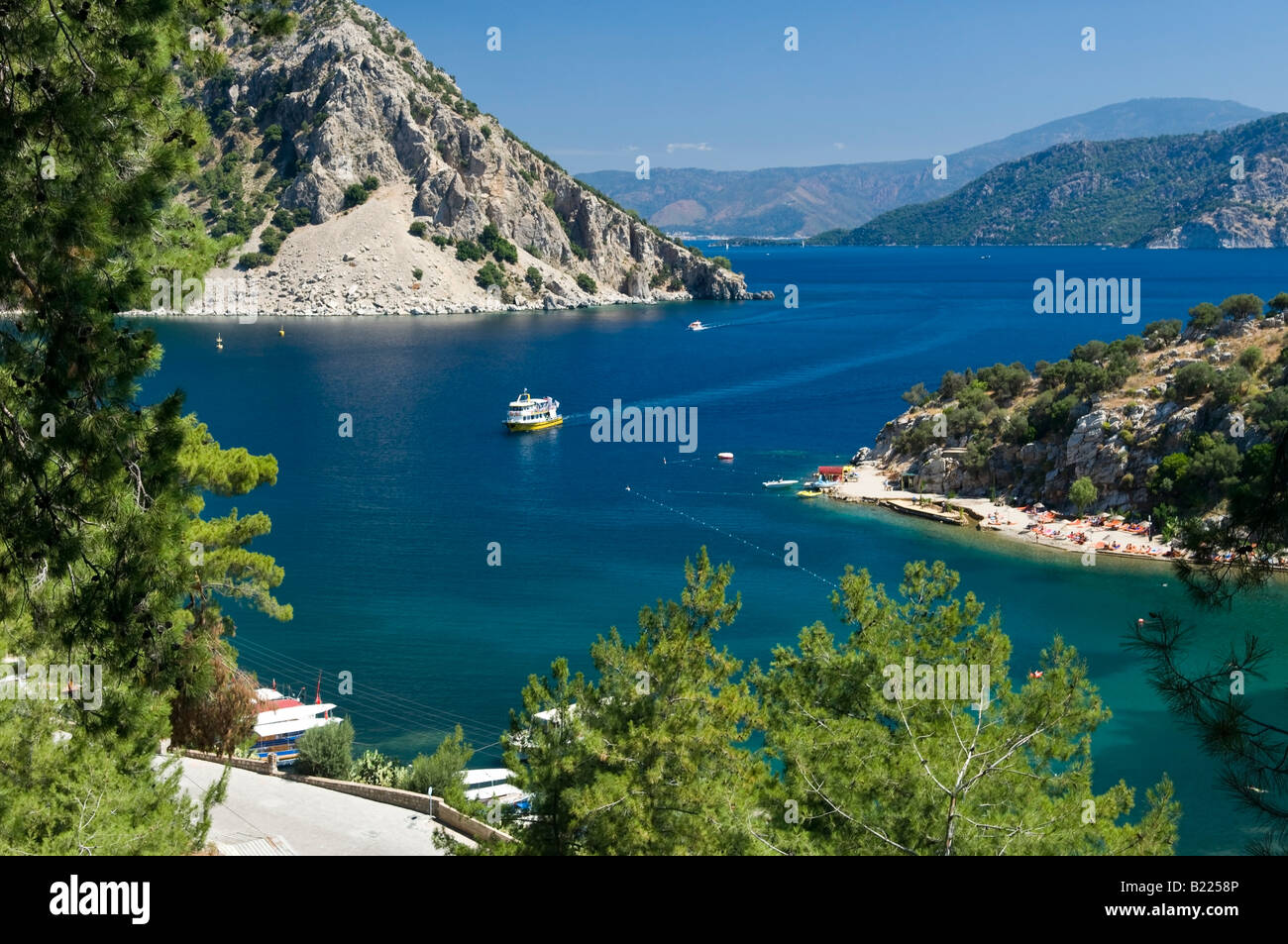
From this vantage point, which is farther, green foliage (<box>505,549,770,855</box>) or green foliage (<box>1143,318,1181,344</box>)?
green foliage (<box>1143,318,1181,344</box>)

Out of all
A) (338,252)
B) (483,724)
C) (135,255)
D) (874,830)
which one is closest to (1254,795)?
(874,830)

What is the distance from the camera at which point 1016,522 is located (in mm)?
44656

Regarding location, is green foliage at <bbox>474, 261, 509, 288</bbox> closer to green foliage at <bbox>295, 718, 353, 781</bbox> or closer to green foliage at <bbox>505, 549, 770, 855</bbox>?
green foliage at <bbox>295, 718, 353, 781</bbox>

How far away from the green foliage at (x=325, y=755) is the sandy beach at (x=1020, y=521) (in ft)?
97.2

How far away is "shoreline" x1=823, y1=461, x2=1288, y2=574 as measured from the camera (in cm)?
4100

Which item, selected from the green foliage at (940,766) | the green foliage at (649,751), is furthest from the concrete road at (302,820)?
the green foliage at (940,766)

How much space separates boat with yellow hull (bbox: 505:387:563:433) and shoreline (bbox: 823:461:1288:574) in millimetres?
20828

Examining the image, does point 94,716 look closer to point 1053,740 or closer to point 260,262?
point 1053,740

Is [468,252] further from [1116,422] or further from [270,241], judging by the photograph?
[1116,422]
